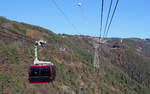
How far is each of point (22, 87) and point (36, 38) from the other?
4640 cm

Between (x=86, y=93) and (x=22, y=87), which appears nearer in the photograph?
(x=22, y=87)

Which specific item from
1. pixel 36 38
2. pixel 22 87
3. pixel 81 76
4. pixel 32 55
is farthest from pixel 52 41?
pixel 22 87

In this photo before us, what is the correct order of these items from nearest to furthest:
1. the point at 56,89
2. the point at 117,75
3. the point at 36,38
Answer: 1. the point at 56,89
2. the point at 36,38
3. the point at 117,75

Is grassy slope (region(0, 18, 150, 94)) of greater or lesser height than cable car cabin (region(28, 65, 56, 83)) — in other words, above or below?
below

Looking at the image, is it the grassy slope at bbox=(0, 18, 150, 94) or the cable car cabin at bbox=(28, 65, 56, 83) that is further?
the grassy slope at bbox=(0, 18, 150, 94)

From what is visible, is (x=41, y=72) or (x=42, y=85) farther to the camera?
(x=42, y=85)

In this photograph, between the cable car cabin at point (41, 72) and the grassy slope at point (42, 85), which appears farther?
the grassy slope at point (42, 85)

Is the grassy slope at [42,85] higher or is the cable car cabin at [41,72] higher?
the cable car cabin at [41,72]

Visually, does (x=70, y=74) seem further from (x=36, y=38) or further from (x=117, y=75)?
(x=117, y=75)

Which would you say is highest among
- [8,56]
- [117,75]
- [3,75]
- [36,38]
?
[36,38]

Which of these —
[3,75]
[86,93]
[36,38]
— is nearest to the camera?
[3,75]

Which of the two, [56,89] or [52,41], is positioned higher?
[52,41]

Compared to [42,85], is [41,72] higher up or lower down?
higher up

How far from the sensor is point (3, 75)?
52.9m
